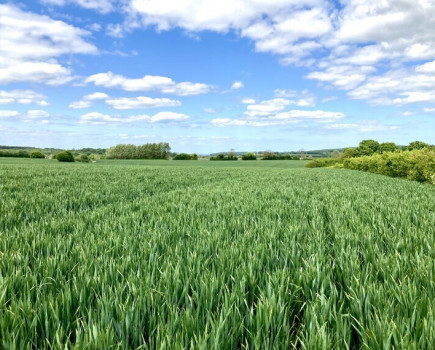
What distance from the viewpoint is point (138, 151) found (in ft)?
344

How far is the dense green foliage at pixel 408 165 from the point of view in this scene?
19.8m

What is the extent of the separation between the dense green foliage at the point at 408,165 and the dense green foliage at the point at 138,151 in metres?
80.6

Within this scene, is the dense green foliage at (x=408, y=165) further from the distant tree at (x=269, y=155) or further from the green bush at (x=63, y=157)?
the distant tree at (x=269, y=155)

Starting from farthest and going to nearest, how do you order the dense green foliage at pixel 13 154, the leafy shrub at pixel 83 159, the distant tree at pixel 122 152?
the distant tree at pixel 122 152 → the dense green foliage at pixel 13 154 → the leafy shrub at pixel 83 159

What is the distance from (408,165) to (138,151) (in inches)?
3667

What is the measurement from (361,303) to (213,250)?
1494 millimetres

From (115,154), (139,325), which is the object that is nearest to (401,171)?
(139,325)

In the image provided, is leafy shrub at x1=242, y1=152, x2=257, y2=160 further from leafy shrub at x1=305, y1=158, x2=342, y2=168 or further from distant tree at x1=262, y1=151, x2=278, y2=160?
leafy shrub at x1=305, y1=158, x2=342, y2=168

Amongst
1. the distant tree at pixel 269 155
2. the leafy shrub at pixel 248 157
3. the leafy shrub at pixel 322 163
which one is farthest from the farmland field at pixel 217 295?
the distant tree at pixel 269 155

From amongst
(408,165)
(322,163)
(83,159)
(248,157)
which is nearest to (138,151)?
(248,157)

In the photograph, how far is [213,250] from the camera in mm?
2990

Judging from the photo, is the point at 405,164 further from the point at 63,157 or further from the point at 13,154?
the point at 13,154

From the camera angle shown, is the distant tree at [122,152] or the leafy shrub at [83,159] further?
the distant tree at [122,152]

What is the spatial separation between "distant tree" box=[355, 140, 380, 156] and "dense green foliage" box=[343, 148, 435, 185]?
143 feet
